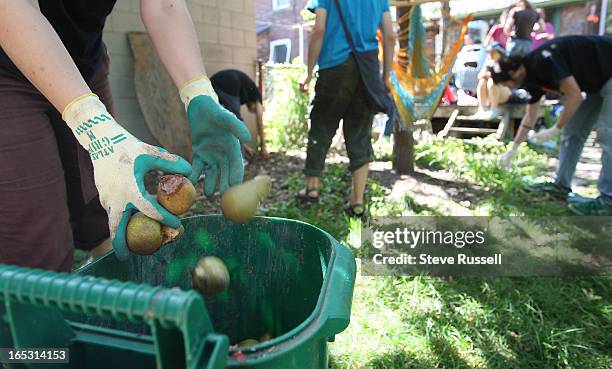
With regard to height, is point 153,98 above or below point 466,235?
above

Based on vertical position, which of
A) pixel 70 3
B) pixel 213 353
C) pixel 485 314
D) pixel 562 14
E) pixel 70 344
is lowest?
pixel 485 314

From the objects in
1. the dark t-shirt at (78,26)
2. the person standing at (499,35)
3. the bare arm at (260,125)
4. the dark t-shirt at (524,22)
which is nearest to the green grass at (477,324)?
the dark t-shirt at (78,26)

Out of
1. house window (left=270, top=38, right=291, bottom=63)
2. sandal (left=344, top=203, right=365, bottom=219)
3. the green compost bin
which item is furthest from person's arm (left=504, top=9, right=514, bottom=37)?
house window (left=270, top=38, right=291, bottom=63)

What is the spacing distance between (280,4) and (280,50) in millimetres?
1716

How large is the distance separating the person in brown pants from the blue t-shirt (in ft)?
6.52

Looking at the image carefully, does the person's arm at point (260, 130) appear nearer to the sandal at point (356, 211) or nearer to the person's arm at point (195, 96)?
the sandal at point (356, 211)

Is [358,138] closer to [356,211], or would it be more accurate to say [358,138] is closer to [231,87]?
[356,211]

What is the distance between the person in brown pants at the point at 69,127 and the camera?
3.64ft

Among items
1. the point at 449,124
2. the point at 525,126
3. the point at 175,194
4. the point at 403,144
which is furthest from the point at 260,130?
the point at 175,194

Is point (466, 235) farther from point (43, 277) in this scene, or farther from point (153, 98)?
point (153, 98)

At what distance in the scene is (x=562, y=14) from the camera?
482 inches

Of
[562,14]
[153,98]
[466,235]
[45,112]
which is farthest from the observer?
[562,14]

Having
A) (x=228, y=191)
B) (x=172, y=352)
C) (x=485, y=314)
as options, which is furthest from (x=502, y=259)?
(x=172, y=352)

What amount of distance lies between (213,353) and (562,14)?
1444 cm
